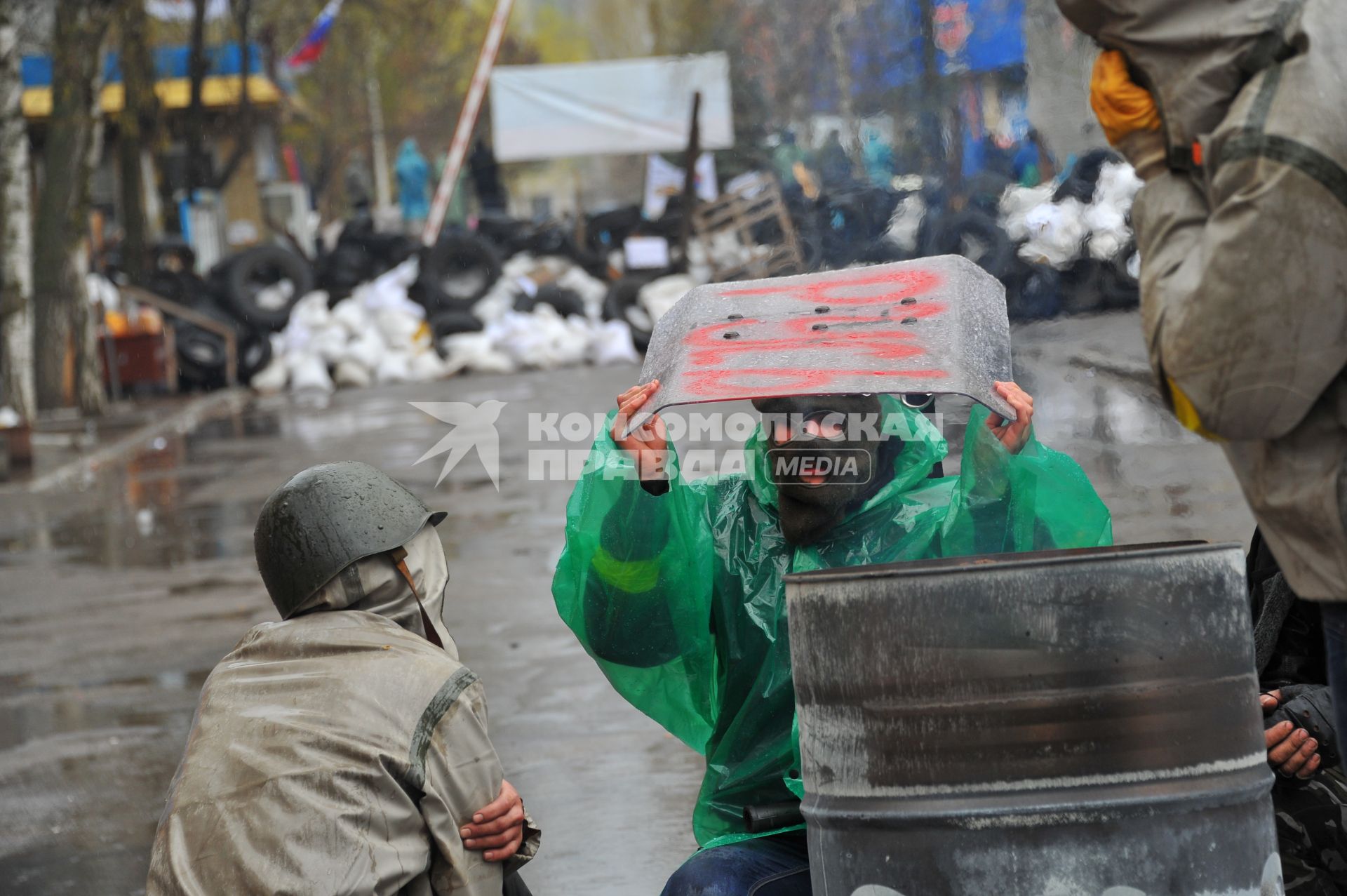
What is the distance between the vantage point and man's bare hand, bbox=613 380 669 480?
2500mm

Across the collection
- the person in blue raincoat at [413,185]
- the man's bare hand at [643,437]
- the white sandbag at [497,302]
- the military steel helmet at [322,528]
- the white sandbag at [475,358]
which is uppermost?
the man's bare hand at [643,437]

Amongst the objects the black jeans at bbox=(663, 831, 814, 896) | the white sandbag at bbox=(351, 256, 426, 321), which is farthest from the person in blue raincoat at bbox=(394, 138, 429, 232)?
the black jeans at bbox=(663, 831, 814, 896)

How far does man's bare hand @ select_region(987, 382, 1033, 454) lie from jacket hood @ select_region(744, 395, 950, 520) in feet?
1.04

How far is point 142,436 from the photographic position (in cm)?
1519

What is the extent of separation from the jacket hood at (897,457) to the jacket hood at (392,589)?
1.98 feet

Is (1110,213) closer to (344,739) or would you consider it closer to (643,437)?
(643,437)

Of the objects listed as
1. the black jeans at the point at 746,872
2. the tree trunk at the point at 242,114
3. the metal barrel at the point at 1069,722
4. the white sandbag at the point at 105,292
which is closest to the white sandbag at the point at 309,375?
the white sandbag at the point at 105,292

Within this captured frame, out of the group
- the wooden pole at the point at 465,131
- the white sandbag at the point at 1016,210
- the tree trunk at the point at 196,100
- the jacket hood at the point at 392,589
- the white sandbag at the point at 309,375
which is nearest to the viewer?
the jacket hood at the point at 392,589

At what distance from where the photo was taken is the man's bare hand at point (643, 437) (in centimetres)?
250

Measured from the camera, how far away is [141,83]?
71.6ft

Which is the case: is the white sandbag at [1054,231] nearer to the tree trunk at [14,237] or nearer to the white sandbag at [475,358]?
the white sandbag at [475,358]

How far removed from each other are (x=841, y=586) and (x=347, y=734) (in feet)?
2.71

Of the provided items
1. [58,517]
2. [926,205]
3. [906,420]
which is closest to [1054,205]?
[926,205]

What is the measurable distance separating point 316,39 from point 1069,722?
100 ft
